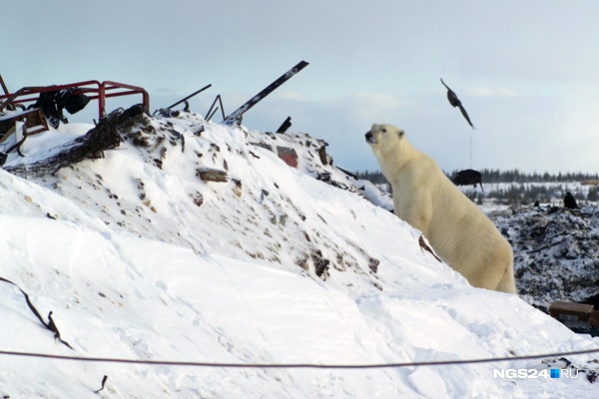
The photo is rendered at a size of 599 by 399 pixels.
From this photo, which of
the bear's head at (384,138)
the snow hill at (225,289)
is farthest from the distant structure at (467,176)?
the snow hill at (225,289)

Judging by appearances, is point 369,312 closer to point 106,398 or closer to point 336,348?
point 336,348

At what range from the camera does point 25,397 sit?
14.1 ft

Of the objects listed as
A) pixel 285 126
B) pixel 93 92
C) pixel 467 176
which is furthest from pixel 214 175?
pixel 285 126

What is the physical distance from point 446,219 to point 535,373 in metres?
5.24

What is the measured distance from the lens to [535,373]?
336 inches

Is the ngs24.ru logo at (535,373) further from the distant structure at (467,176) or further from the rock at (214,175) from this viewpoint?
the distant structure at (467,176)

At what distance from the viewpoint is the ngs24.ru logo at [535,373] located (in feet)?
27.4

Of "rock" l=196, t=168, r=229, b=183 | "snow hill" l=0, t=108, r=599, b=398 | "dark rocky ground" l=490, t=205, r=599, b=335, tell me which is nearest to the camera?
"snow hill" l=0, t=108, r=599, b=398

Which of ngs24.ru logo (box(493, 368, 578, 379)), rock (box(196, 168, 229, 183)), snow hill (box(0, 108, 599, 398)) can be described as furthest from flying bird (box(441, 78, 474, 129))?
ngs24.ru logo (box(493, 368, 578, 379))

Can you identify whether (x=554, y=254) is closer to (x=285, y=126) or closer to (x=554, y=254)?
(x=554, y=254)

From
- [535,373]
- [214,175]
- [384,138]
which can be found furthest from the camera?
[384,138]

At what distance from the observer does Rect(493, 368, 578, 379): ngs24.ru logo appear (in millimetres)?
8359

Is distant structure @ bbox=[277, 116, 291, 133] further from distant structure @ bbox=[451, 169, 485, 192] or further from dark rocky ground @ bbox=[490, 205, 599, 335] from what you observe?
dark rocky ground @ bbox=[490, 205, 599, 335]

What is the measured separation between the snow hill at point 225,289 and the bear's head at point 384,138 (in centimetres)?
130
